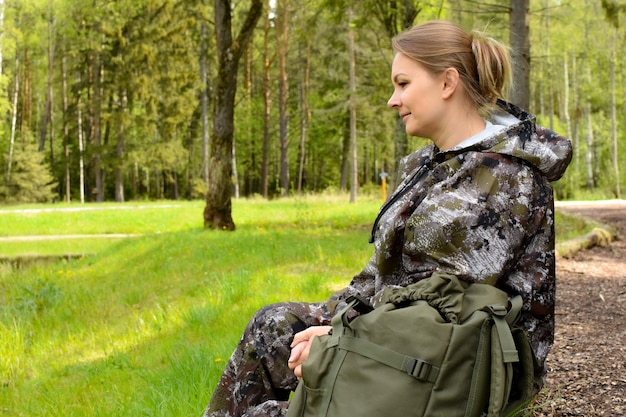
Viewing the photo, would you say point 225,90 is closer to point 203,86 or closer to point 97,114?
point 203,86

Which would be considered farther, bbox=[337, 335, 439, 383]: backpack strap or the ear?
the ear

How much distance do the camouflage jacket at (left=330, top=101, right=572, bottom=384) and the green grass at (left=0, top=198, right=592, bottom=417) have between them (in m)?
1.66

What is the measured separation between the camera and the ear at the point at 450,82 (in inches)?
87.5

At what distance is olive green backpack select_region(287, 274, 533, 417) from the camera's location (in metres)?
1.75

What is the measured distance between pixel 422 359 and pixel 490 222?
47 centimetres

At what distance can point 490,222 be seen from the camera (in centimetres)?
200

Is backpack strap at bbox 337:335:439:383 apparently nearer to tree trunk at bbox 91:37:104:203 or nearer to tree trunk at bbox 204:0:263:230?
tree trunk at bbox 204:0:263:230

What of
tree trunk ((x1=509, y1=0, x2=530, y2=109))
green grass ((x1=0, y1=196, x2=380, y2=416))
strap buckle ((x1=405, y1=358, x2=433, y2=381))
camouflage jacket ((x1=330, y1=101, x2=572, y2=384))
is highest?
tree trunk ((x1=509, y1=0, x2=530, y2=109))

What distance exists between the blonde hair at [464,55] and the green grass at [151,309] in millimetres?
1953

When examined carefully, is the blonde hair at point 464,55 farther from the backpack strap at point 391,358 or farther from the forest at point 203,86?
the forest at point 203,86

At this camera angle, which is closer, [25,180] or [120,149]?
[120,149]

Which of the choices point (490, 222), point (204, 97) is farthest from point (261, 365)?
point (204, 97)

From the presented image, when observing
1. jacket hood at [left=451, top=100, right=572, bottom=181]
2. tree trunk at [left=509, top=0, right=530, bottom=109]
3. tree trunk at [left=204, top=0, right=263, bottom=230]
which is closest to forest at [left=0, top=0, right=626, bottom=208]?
tree trunk at [left=204, top=0, right=263, bottom=230]

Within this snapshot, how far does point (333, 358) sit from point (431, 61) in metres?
0.98
